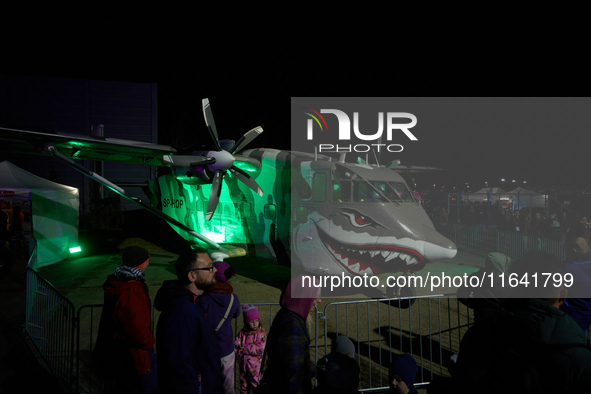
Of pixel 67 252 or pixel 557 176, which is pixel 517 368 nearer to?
pixel 67 252

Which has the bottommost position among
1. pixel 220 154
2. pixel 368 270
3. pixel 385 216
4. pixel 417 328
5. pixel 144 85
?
pixel 417 328

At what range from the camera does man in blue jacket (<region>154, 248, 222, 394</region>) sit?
2239 mm

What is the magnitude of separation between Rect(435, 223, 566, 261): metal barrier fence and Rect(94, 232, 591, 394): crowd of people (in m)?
9.02

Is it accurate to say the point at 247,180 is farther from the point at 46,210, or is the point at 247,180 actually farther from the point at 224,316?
the point at 224,316

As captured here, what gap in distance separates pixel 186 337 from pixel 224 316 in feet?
3.24

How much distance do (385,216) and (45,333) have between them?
21.0ft

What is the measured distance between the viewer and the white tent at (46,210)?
9.62 m

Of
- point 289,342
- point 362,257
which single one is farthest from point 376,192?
point 289,342

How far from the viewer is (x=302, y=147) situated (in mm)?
9773

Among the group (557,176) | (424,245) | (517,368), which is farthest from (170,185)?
(557,176)

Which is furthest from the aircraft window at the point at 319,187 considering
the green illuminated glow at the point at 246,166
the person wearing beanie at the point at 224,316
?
the person wearing beanie at the point at 224,316

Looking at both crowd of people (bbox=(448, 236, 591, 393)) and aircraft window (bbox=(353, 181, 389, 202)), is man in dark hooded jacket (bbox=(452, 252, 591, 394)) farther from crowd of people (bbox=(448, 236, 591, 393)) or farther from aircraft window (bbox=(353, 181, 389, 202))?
aircraft window (bbox=(353, 181, 389, 202))

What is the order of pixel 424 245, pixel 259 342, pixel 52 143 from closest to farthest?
pixel 259 342 < pixel 424 245 < pixel 52 143

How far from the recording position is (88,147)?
9398mm
